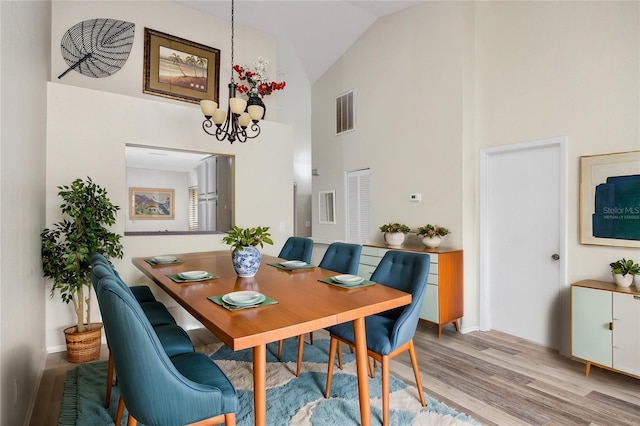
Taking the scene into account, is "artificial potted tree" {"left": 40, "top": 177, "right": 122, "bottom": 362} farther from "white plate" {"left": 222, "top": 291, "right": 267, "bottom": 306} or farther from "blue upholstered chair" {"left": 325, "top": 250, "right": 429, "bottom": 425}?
"blue upholstered chair" {"left": 325, "top": 250, "right": 429, "bottom": 425}

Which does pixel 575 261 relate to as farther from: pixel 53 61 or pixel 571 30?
pixel 53 61

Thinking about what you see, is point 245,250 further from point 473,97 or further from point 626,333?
point 473,97

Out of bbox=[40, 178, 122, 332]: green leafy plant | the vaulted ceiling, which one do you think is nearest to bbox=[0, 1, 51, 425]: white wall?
bbox=[40, 178, 122, 332]: green leafy plant

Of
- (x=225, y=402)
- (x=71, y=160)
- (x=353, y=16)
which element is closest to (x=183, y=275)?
(x=225, y=402)

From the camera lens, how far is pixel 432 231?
12.5ft

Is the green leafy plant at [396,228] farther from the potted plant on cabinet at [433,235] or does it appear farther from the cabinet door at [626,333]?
the cabinet door at [626,333]

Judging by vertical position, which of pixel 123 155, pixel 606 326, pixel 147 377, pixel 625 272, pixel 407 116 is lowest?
pixel 606 326

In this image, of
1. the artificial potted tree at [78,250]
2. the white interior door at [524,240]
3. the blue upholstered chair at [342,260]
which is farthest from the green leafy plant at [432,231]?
the artificial potted tree at [78,250]

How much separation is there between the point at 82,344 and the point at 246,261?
1.82m

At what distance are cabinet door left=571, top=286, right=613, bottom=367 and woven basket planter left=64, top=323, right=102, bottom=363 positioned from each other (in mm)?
3932

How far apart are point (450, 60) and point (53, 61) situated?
4.06 meters

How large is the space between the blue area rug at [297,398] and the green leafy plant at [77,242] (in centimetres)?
68

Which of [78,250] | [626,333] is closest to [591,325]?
[626,333]

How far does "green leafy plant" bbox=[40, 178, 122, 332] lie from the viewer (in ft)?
9.05
